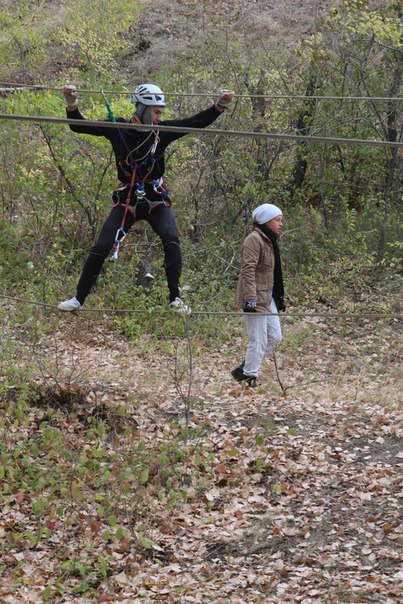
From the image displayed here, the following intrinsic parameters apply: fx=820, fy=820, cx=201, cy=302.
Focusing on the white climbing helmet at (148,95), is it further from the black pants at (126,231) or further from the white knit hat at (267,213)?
the white knit hat at (267,213)

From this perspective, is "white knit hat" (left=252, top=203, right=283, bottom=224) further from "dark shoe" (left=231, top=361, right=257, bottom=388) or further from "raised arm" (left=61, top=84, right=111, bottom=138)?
"raised arm" (left=61, top=84, right=111, bottom=138)

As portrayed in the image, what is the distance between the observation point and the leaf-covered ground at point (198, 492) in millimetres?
5504

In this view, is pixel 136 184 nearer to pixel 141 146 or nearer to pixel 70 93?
pixel 141 146

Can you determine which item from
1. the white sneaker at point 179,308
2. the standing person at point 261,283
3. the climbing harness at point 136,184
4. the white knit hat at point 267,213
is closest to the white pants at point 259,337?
the standing person at point 261,283

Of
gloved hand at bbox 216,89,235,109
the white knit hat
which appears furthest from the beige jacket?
gloved hand at bbox 216,89,235,109

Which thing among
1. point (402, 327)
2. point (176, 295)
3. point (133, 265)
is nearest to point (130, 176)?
point (176, 295)

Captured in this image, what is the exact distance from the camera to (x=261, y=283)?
25.2 feet

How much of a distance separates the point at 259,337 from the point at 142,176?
2036mm

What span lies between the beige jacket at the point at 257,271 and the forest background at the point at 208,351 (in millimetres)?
996

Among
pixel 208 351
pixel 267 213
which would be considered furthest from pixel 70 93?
pixel 208 351

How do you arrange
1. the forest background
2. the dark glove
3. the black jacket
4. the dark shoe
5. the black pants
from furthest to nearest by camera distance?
the dark shoe
the dark glove
the black pants
the black jacket
the forest background

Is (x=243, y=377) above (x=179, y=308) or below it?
below

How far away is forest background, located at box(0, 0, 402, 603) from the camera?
5.86 meters

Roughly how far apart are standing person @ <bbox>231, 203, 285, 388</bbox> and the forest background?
0.68 meters
